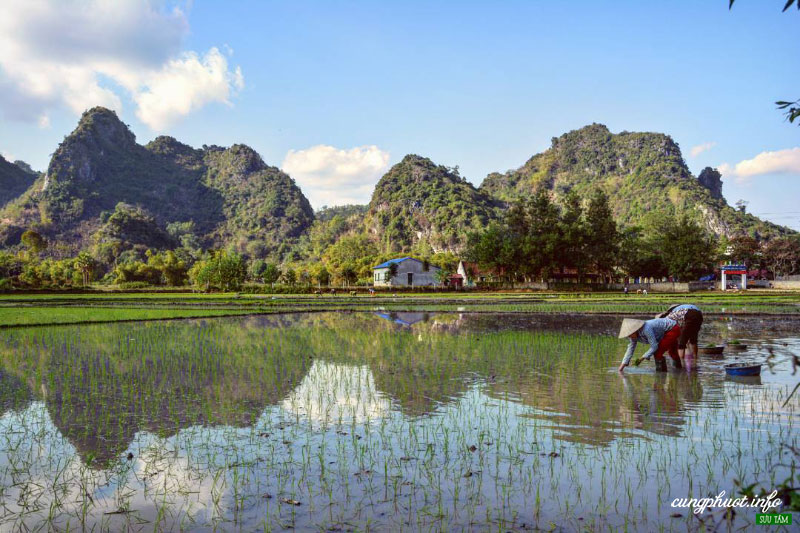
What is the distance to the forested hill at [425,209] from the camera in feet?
513

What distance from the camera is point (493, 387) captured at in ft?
37.0

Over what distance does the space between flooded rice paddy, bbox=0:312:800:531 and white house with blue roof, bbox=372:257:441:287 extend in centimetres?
8072

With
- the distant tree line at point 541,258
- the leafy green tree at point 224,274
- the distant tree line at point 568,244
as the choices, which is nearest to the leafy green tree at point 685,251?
the distant tree line at point 568,244

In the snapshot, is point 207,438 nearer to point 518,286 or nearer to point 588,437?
point 588,437

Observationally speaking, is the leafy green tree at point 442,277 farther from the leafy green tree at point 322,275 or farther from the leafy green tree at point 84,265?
the leafy green tree at point 84,265

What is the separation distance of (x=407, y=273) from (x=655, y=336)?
283ft

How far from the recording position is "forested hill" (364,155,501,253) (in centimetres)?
15638

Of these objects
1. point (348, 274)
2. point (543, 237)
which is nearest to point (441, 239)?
point (348, 274)

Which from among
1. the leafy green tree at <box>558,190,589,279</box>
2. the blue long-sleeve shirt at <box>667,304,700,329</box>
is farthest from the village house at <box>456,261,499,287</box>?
the blue long-sleeve shirt at <box>667,304,700,329</box>

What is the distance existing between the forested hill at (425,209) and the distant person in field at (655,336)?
5280 inches

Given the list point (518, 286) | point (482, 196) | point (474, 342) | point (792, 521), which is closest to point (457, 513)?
point (792, 521)

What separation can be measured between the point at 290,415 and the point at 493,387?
435cm

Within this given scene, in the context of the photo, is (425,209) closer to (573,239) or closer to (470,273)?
(470,273)

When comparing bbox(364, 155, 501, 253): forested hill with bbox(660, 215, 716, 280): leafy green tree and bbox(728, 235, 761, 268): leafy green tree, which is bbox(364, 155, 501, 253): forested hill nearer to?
bbox(728, 235, 761, 268): leafy green tree
